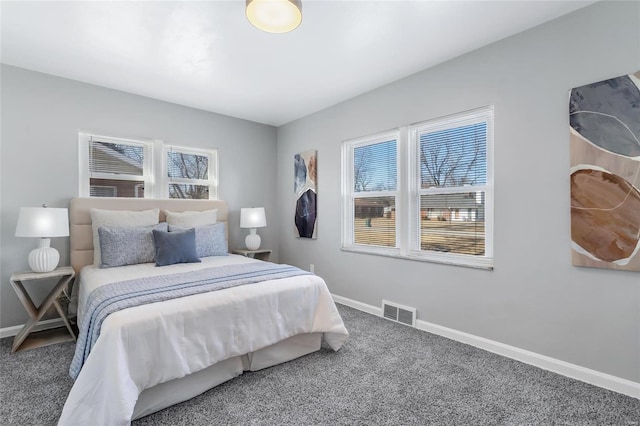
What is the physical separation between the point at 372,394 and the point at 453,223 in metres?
1.70

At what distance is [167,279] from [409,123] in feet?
8.73

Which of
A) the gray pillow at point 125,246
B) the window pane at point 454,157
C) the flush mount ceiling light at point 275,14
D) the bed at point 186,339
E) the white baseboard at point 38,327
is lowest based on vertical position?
the white baseboard at point 38,327

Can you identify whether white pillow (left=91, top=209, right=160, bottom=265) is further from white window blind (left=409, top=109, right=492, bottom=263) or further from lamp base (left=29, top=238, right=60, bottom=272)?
white window blind (left=409, top=109, right=492, bottom=263)

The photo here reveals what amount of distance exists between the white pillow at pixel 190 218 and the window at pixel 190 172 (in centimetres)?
47

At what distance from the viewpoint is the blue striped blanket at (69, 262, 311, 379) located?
1787 millimetres

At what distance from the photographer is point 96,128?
11.0 feet

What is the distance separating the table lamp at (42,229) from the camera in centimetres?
258

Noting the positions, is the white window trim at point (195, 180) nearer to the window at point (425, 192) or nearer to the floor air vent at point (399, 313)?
the window at point (425, 192)

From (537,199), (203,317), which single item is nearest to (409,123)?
(537,199)

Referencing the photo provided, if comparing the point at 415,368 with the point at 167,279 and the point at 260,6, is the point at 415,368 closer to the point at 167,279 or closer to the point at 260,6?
the point at 167,279

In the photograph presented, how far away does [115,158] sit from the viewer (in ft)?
11.7

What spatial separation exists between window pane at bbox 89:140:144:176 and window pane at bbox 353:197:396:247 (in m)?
2.72

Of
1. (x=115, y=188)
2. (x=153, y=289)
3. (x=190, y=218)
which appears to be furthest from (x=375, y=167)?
(x=115, y=188)

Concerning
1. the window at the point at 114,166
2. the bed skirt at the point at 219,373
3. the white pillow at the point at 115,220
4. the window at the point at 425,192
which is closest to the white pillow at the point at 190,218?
the white pillow at the point at 115,220
